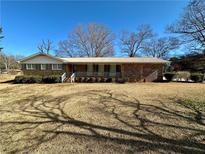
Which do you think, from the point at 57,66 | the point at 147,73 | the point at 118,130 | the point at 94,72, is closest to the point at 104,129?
the point at 118,130

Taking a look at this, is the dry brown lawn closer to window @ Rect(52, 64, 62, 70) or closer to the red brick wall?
the red brick wall

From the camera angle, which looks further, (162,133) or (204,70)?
(204,70)

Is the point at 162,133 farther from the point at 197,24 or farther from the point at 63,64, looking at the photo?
the point at 197,24

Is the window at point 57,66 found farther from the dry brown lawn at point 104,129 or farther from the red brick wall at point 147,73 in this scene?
the dry brown lawn at point 104,129

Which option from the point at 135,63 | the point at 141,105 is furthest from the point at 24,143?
the point at 135,63

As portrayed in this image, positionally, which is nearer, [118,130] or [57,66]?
[118,130]

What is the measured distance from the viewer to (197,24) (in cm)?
2025

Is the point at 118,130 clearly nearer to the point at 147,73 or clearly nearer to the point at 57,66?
the point at 147,73

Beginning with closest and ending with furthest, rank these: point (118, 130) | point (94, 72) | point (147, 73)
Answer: point (118, 130) → point (147, 73) → point (94, 72)

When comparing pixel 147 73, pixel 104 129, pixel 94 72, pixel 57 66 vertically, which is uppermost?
pixel 57 66

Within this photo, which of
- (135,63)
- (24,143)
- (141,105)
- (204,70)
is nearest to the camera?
(24,143)

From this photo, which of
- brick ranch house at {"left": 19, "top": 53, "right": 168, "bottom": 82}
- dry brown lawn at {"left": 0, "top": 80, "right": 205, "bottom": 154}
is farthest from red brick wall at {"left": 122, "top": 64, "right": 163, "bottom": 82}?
dry brown lawn at {"left": 0, "top": 80, "right": 205, "bottom": 154}

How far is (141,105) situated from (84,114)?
2839mm

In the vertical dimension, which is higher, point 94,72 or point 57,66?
point 57,66
